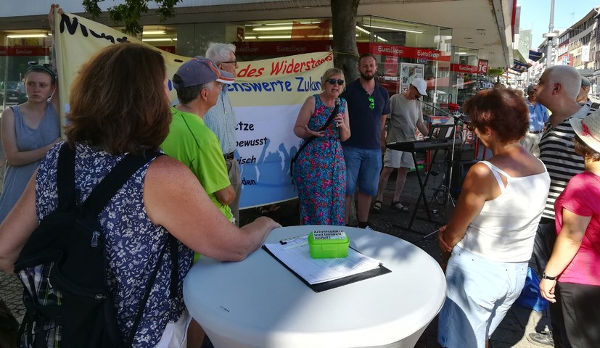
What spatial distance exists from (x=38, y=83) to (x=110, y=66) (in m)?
2.12

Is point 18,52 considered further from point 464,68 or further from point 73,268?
point 73,268

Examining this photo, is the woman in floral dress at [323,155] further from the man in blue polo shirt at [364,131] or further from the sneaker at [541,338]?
the sneaker at [541,338]

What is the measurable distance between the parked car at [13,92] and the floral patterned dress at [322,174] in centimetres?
1200

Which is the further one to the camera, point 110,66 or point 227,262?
point 227,262

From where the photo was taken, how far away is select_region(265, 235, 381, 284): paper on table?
133 centimetres

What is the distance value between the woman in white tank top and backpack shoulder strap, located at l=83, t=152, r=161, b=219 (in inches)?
55.4

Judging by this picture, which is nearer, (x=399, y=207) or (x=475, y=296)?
(x=475, y=296)

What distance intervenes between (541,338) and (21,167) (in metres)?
3.68

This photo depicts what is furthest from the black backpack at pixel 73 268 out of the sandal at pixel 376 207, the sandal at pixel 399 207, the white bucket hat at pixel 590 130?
the sandal at pixel 399 207

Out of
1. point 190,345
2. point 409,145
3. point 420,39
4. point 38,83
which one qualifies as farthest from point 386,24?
point 190,345

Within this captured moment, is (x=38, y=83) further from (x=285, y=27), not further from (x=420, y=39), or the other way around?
(x=420, y=39)

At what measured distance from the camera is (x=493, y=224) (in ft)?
6.33

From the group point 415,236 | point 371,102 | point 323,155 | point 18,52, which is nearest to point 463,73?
point 415,236

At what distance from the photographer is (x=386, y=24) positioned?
36.5 feet
